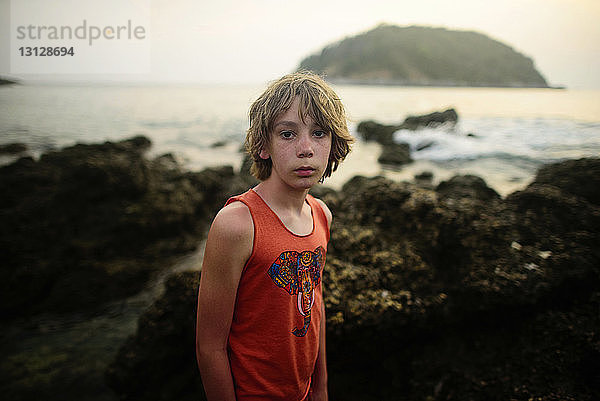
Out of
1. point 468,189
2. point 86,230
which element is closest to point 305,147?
point 468,189

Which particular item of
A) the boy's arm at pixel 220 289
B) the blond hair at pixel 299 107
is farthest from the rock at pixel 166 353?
the blond hair at pixel 299 107

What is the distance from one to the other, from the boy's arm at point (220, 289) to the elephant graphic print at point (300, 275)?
0.56ft

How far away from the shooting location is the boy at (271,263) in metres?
1.28

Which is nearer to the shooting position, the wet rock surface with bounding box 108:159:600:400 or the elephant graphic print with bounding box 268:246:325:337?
the elephant graphic print with bounding box 268:246:325:337

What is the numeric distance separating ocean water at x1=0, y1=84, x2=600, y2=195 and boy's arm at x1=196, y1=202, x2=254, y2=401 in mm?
1738

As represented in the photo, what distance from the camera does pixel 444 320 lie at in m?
2.35

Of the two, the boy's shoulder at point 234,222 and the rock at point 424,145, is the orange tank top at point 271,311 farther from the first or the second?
the rock at point 424,145

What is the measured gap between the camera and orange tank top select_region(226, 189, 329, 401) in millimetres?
1326

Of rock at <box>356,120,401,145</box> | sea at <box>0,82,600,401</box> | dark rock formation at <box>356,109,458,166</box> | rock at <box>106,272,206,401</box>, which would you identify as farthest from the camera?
rock at <box>356,120,401,145</box>

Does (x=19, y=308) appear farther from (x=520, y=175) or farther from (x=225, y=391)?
(x=520, y=175)

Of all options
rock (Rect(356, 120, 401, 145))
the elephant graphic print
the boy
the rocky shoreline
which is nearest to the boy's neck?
the boy

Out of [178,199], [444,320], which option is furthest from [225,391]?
[178,199]

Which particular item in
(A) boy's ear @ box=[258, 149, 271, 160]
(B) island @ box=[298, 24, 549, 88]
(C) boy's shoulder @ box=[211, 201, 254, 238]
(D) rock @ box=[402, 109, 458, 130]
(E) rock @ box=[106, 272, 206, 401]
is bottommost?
(E) rock @ box=[106, 272, 206, 401]

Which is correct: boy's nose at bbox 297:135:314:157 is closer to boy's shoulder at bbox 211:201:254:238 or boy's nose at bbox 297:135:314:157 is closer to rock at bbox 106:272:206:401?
boy's shoulder at bbox 211:201:254:238
